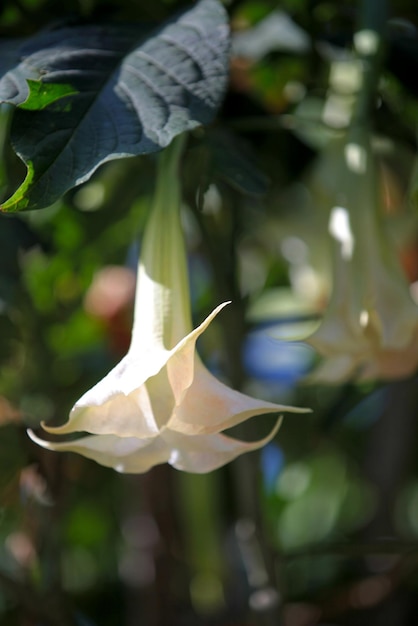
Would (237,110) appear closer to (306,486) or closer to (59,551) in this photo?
(59,551)

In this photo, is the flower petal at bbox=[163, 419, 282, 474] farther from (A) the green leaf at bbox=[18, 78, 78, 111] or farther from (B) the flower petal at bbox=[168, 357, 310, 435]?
(A) the green leaf at bbox=[18, 78, 78, 111]

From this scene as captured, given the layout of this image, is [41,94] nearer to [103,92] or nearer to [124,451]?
[103,92]

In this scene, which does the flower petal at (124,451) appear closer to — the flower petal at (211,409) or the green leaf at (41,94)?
the flower petal at (211,409)

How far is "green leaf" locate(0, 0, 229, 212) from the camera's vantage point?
400 millimetres

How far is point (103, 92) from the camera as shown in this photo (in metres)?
0.44

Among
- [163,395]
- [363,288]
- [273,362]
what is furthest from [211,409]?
[273,362]

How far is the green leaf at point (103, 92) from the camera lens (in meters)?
0.40

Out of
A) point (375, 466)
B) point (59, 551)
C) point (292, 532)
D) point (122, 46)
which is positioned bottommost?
point (292, 532)

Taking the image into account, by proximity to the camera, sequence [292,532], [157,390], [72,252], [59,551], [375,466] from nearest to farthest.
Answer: [157,390], [59,551], [72,252], [375,466], [292,532]

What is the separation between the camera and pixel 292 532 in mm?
1020

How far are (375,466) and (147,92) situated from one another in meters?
0.55

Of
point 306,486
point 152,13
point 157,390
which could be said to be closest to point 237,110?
point 152,13

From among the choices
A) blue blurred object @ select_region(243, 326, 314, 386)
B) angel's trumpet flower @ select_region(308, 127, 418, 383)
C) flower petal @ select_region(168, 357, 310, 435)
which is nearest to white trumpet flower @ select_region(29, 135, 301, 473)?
flower petal @ select_region(168, 357, 310, 435)

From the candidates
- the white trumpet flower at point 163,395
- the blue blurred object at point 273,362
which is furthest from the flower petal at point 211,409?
the blue blurred object at point 273,362
